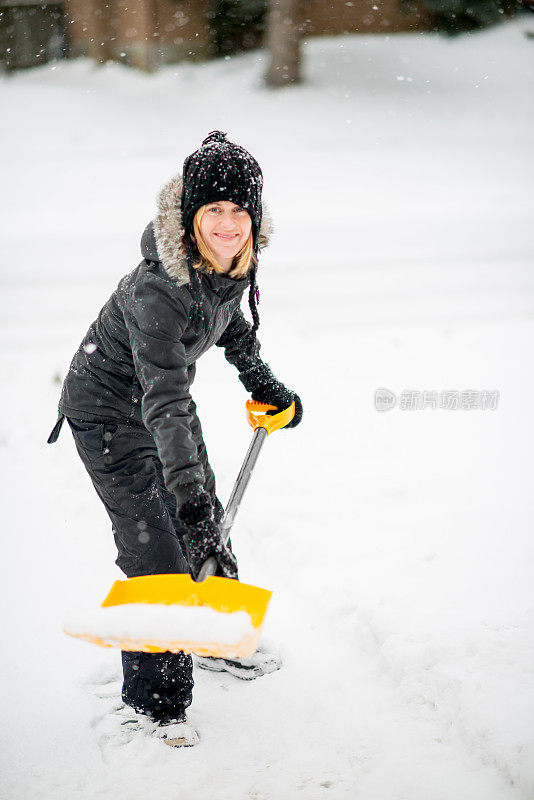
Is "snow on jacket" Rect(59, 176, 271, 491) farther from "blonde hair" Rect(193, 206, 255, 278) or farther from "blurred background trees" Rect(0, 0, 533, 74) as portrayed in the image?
"blurred background trees" Rect(0, 0, 533, 74)

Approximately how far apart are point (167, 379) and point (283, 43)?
48.1ft

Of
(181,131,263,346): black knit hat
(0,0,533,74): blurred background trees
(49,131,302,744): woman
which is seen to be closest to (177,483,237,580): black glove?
(49,131,302,744): woman

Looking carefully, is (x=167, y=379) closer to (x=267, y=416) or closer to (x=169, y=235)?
(x=169, y=235)

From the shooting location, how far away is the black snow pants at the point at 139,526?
220 cm

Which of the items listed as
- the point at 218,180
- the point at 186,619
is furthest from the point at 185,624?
the point at 218,180

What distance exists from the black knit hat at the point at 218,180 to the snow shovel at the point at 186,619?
3.42 ft

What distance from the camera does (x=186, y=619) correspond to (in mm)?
1844

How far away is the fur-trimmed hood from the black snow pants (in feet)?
1.72

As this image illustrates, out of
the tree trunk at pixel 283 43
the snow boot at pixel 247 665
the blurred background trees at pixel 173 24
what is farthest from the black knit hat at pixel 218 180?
the blurred background trees at pixel 173 24

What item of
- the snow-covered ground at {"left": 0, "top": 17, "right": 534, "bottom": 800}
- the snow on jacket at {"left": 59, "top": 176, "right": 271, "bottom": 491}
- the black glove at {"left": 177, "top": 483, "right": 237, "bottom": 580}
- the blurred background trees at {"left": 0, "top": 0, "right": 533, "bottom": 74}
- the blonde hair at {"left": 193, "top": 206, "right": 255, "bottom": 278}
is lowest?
the snow-covered ground at {"left": 0, "top": 17, "right": 534, "bottom": 800}

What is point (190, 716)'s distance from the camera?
2383 millimetres

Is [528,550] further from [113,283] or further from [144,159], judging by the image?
[144,159]

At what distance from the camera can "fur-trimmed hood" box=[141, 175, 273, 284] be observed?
193cm

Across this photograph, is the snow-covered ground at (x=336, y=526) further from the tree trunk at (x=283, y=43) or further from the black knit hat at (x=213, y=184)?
the tree trunk at (x=283, y=43)
